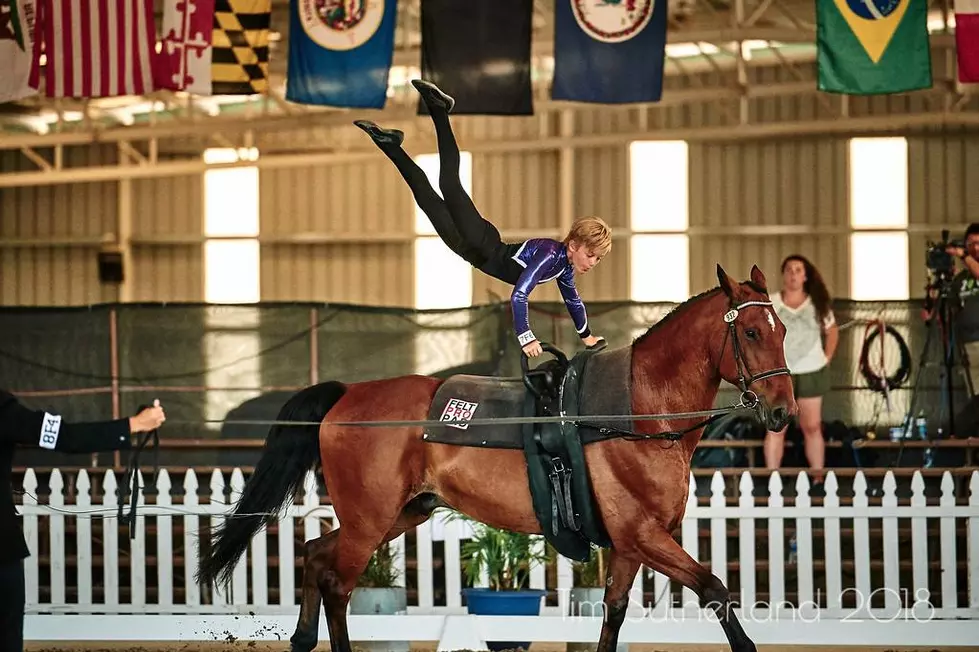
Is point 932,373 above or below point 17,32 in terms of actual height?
below

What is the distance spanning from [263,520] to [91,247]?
15.6 meters


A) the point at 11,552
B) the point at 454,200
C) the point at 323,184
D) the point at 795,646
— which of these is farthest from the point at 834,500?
the point at 323,184

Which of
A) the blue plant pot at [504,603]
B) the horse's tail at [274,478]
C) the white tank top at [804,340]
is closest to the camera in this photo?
the horse's tail at [274,478]

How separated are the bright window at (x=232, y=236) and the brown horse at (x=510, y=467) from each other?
570 inches

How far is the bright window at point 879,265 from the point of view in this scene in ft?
63.6

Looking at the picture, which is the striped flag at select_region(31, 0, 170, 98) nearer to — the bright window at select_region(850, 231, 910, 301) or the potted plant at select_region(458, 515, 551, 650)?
the potted plant at select_region(458, 515, 551, 650)

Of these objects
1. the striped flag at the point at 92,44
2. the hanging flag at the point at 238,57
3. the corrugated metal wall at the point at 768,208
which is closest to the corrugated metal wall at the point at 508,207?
the corrugated metal wall at the point at 768,208

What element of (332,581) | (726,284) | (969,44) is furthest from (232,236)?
(726,284)

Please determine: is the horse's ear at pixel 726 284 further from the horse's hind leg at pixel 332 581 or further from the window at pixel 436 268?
the window at pixel 436 268

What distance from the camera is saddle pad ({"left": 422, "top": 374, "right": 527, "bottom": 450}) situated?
6297 millimetres

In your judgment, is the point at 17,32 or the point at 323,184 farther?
the point at 323,184

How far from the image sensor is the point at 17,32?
36.4 feet

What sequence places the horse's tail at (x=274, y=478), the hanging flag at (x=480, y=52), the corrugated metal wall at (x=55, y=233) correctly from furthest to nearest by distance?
the corrugated metal wall at (x=55, y=233), the hanging flag at (x=480, y=52), the horse's tail at (x=274, y=478)

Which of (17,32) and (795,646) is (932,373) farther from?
(17,32)
